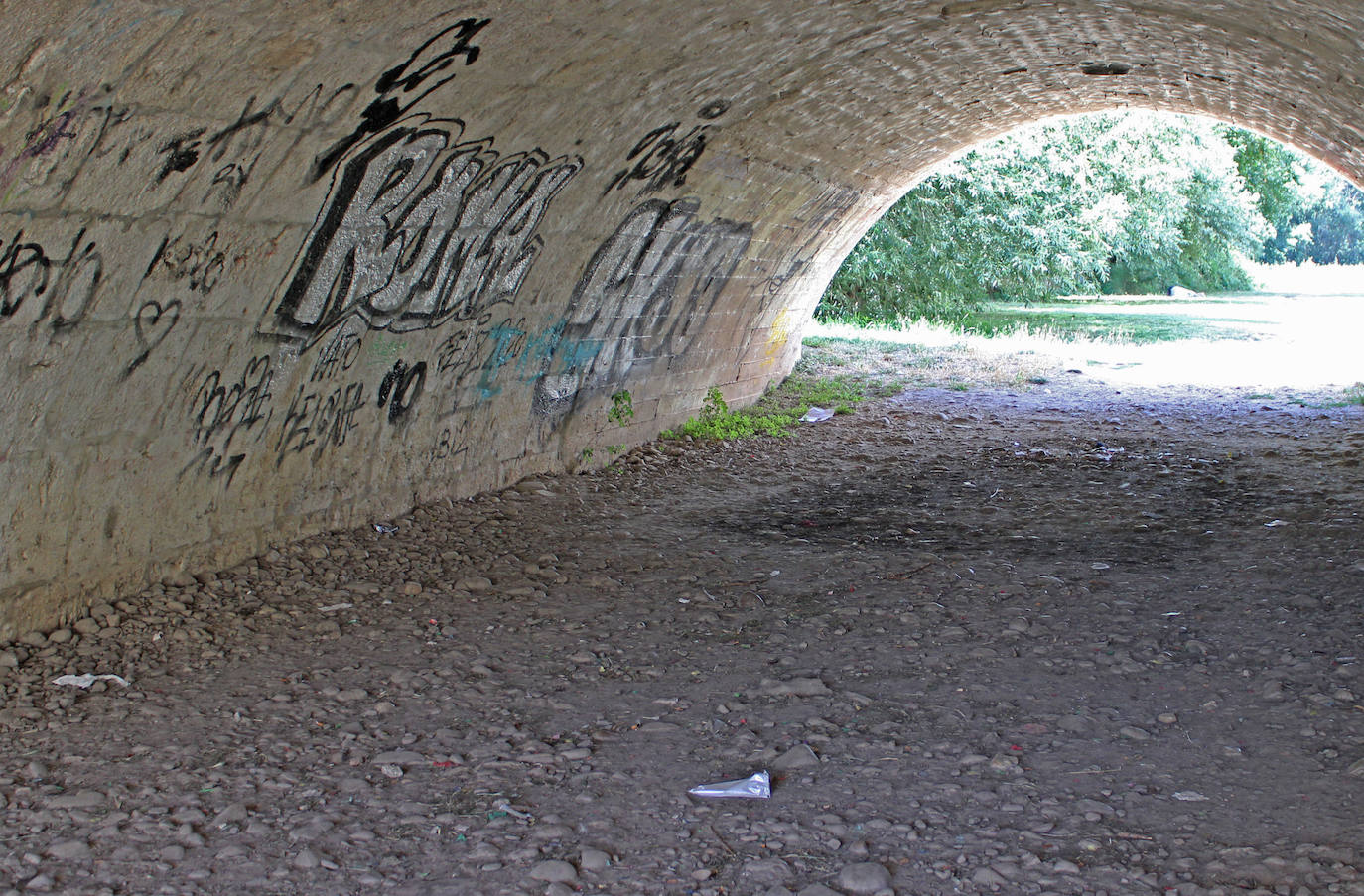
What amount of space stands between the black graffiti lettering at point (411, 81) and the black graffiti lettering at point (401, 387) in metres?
1.52

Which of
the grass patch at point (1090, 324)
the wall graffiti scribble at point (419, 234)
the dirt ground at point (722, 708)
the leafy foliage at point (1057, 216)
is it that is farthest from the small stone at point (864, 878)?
the leafy foliage at point (1057, 216)

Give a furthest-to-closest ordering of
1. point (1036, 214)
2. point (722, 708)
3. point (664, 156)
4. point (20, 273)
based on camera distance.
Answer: point (1036, 214), point (664, 156), point (722, 708), point (20, 273)

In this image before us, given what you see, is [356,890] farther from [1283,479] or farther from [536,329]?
[1283,479]

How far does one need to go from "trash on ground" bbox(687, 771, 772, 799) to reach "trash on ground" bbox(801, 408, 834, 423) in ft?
25.1

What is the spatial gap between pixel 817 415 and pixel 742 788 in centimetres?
800

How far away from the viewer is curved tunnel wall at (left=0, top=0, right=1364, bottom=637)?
3.98 m

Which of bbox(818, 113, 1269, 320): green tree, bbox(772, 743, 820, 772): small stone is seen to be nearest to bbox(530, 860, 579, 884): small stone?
bbox(772, 743, 820, 772): small stone

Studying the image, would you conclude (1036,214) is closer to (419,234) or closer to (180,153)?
(419,234)

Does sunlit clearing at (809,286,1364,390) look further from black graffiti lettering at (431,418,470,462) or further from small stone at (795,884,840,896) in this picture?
small stone at (795,884,840,896)

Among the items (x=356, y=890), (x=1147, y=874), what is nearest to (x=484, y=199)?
(x=356, y=890)

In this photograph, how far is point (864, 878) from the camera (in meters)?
3.01

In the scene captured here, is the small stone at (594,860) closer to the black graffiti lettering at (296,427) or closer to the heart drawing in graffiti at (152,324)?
the heart drawing in graffiti at (152,324)

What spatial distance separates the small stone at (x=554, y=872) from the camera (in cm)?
302

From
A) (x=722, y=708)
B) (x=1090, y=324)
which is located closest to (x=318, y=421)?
(x=722, y=708)
